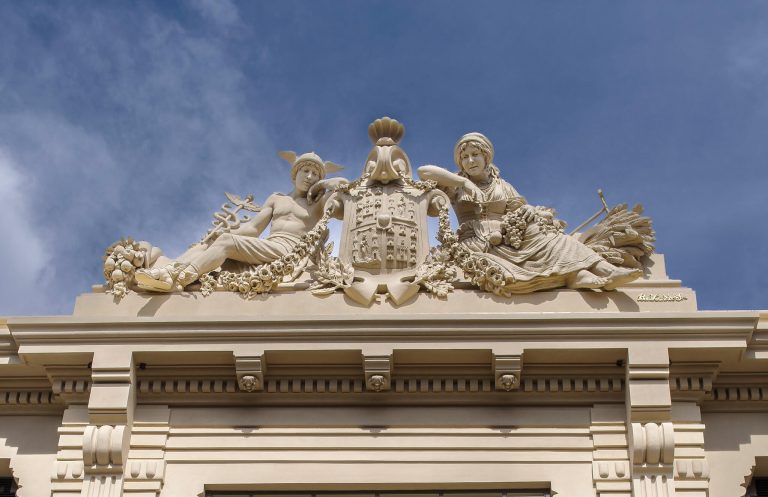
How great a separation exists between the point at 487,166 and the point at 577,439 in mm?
4510

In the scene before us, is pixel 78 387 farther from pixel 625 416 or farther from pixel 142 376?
pixel 625 416

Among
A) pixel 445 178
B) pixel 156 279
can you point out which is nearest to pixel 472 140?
pixel 445 178

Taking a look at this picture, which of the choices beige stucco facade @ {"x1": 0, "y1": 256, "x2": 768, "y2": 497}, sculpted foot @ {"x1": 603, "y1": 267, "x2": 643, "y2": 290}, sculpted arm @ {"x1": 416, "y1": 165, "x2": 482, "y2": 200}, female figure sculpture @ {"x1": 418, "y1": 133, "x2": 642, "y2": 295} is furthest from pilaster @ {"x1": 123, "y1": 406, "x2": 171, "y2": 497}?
sculpted foot @ {"x1": 603, "y1": 267, "x2": 643, "y2": 290}

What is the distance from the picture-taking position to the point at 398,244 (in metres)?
21.3

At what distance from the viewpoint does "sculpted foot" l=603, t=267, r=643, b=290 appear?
20531mm

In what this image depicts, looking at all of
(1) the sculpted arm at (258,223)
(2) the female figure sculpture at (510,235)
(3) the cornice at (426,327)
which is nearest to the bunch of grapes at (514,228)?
(2) the female figure sculpture at (510,235)

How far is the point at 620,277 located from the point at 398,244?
295cm

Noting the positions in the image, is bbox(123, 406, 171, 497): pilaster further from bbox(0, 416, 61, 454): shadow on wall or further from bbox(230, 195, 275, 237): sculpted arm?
bbox(230, 195, 275, 237): sculpted arm

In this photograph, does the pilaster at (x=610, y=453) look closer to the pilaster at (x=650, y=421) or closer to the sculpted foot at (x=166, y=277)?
the pilaster at (x=650, y=421)

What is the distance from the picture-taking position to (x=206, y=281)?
21.2 m

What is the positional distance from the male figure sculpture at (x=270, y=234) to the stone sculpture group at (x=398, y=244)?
0.7 inches

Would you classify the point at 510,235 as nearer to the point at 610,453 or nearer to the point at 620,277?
the point at 620,277

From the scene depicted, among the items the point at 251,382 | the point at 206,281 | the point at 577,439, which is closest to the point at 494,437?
the point at 577,439

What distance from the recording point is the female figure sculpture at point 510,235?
68.3ft
